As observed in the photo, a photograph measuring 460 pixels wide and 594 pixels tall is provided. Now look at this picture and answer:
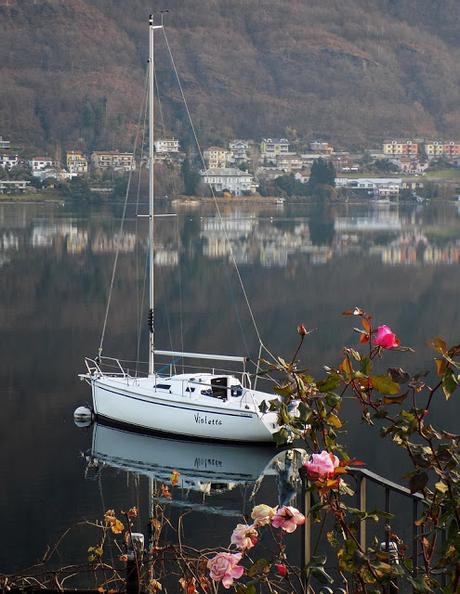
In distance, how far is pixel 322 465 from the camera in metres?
1.98

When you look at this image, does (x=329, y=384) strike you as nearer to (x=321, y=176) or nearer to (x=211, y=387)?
(x=211, y=387)

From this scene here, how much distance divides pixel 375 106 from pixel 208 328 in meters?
91.0

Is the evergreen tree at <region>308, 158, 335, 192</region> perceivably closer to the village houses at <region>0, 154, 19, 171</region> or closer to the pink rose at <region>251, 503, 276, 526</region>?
the village houses at <region>0, 154, 19, 171</region>

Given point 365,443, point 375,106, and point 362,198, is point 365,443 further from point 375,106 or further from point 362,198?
point 375,106

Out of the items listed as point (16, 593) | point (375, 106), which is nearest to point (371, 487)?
point (16, 593)

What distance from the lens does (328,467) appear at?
198 cm

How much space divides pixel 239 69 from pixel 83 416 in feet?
337

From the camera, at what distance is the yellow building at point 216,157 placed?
263 feet

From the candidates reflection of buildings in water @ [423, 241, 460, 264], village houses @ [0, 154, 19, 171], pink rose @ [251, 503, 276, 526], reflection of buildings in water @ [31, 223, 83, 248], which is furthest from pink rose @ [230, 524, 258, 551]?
village houses @ [0, 154, 19, 171]

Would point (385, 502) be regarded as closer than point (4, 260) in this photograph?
Yes

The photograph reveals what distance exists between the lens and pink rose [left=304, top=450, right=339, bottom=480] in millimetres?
1976

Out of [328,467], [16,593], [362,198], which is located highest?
[328,467]

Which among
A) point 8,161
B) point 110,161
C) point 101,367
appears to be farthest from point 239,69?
point 101,367

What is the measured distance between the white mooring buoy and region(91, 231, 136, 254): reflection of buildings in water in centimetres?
1847
